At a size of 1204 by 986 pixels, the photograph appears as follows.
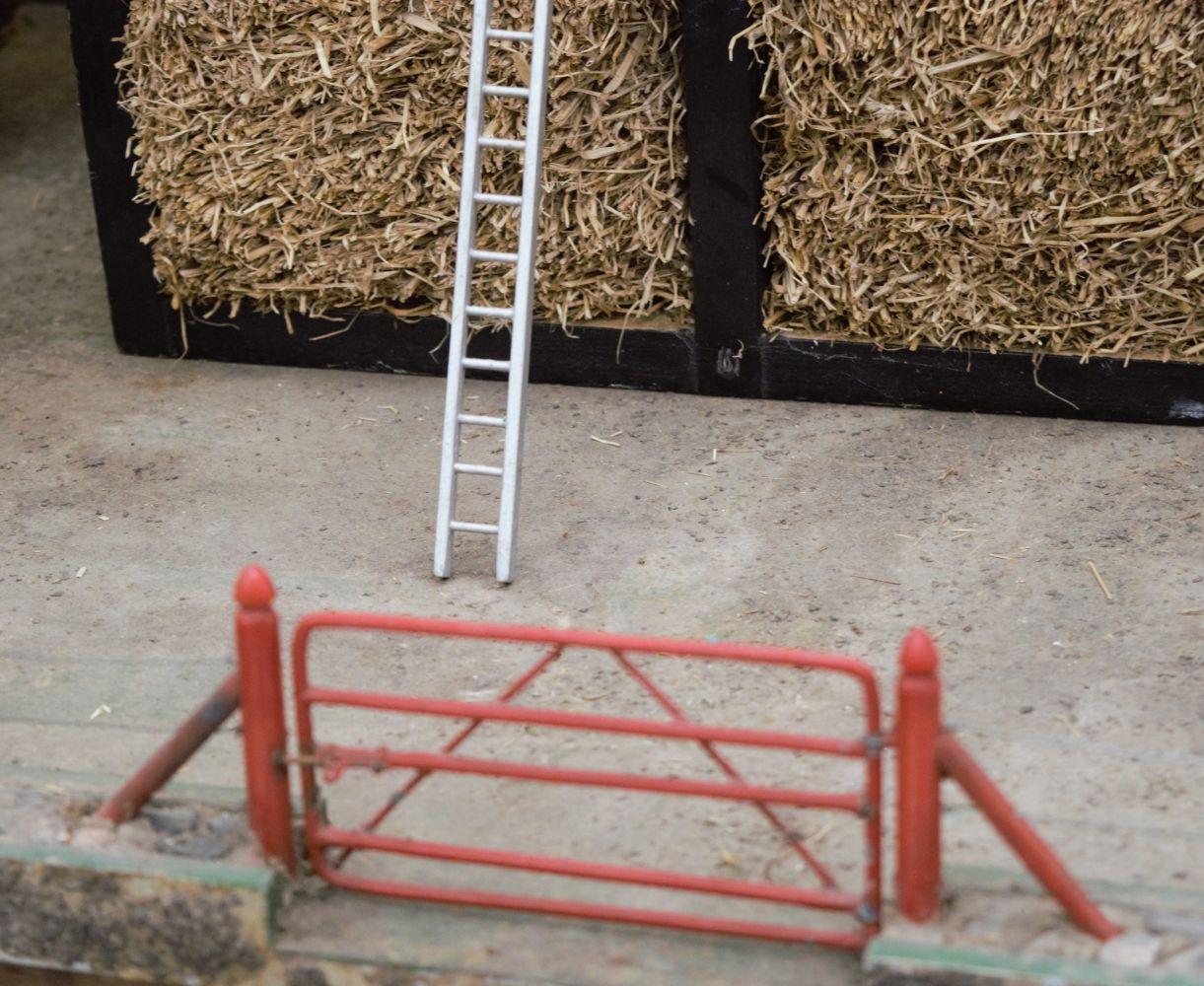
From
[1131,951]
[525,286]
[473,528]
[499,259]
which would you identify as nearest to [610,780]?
[1131,951]

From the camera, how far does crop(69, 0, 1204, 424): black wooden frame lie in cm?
556

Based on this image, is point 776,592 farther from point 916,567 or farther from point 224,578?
point 224,578

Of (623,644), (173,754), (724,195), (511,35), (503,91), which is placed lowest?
(173,754)

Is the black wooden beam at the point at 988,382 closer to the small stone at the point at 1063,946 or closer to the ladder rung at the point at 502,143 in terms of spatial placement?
the ladder rung at the point at 502,143

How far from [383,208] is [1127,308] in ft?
8.80

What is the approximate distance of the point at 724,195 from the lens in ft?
18.6

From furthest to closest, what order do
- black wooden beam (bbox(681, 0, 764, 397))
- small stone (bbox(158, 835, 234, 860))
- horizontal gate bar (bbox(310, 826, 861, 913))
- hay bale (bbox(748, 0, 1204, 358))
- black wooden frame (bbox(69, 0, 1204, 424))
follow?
black wooden frame (bbox(69, 0, 1204, 424)), black wooden beam (bbox(681, 0, 764, 397)), hay bale (bbox(748, 0, 1204, 358)), small stone (bbox(158, 835, 234, 860)), horizontal gate bar (bbox(310, 826, 861, 913))

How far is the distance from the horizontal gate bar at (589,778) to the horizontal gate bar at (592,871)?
0.18 m

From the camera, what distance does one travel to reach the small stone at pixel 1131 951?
3.07 m

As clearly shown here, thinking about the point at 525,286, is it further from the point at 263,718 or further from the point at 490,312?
the point at 263,718

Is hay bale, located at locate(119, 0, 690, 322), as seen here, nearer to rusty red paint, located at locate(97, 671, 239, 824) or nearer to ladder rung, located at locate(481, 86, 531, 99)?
ladder rung, located at locate(481, 86, 531, 99)

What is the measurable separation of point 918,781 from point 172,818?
64.6 inches

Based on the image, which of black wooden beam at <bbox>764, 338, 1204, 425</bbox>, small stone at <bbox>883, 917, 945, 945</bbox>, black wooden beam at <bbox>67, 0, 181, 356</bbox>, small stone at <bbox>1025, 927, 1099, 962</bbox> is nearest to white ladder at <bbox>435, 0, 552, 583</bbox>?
black wooden beam at <bbox>764, 338, 1204, 425</bbox>

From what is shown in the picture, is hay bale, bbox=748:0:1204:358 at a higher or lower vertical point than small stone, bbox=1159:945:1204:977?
higher
